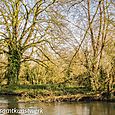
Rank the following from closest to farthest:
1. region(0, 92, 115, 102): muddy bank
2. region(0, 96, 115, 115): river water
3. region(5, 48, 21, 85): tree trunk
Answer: region(0, 96, 115, 115): river water → region(0, 92, 115, 102): muddy bank → region(5, 48, 21, 85): tree trunk

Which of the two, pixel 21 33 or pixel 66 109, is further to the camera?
pixel 21 33

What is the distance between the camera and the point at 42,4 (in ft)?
87.6

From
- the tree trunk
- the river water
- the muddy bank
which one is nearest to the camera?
the river water

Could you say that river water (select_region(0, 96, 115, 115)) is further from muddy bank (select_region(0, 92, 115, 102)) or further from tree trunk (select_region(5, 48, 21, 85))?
tree trunk (select_region(5, 48, 21, 85))

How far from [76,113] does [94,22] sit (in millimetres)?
9203

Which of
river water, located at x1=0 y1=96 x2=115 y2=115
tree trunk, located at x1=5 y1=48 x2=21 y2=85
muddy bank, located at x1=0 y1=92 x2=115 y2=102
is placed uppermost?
tree trunk, located at x1=5 y1=48 x2=21 y2=85

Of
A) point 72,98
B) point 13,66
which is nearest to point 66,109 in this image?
point 72,98

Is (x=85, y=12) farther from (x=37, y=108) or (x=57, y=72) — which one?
→ (x=37, y=108)

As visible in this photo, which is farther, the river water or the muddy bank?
the muddy bank

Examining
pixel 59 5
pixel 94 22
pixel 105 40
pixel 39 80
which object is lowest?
pixel 39 80

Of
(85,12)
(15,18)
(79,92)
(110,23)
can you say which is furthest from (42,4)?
(79,92)

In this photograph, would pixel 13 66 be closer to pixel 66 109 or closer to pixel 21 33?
pixel 21 33

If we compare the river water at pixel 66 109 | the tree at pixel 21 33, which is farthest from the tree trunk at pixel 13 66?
the river water at pixel 66 109

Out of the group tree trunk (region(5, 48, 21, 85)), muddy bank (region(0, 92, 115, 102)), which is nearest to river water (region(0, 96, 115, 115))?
muddy bank (region(0, 92, 115, 102))
